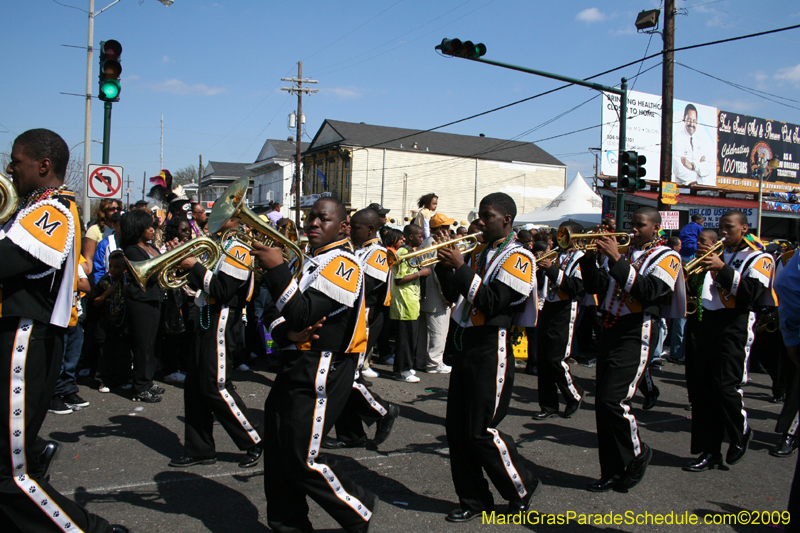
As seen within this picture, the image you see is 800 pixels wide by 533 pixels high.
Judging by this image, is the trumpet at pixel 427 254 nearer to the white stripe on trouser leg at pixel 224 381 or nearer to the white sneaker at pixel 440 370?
the white stripe on trouser leg at pixel 224 381

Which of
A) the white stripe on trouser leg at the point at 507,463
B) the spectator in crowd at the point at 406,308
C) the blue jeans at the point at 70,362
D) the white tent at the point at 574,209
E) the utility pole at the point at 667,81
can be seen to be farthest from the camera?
the white tent at the point at 574,209

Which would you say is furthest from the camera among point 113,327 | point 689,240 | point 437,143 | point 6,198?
point 437,143

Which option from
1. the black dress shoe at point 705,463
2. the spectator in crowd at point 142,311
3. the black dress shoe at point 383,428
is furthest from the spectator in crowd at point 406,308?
the black dress shoe at point 705,463

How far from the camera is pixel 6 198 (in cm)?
273

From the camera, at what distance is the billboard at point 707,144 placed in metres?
21.7

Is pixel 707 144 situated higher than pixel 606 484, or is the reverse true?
pixel 707 144

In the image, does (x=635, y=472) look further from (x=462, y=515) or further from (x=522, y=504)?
(x=462, y=515)

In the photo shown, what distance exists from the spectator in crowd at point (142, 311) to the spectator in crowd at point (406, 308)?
9.91ft

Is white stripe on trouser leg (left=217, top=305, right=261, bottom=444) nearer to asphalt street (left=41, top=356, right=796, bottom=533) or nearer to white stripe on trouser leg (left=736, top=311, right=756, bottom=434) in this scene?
asphalt street (left=41, top=356, right=796, bottom=533)

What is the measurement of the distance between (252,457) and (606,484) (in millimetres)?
2695

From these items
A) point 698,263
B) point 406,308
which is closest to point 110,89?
point 406,308

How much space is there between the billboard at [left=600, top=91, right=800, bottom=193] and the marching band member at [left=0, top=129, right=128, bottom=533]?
64.5 ft

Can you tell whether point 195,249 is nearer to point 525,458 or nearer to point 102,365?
point 525,458

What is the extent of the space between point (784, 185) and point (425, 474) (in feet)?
96.7
